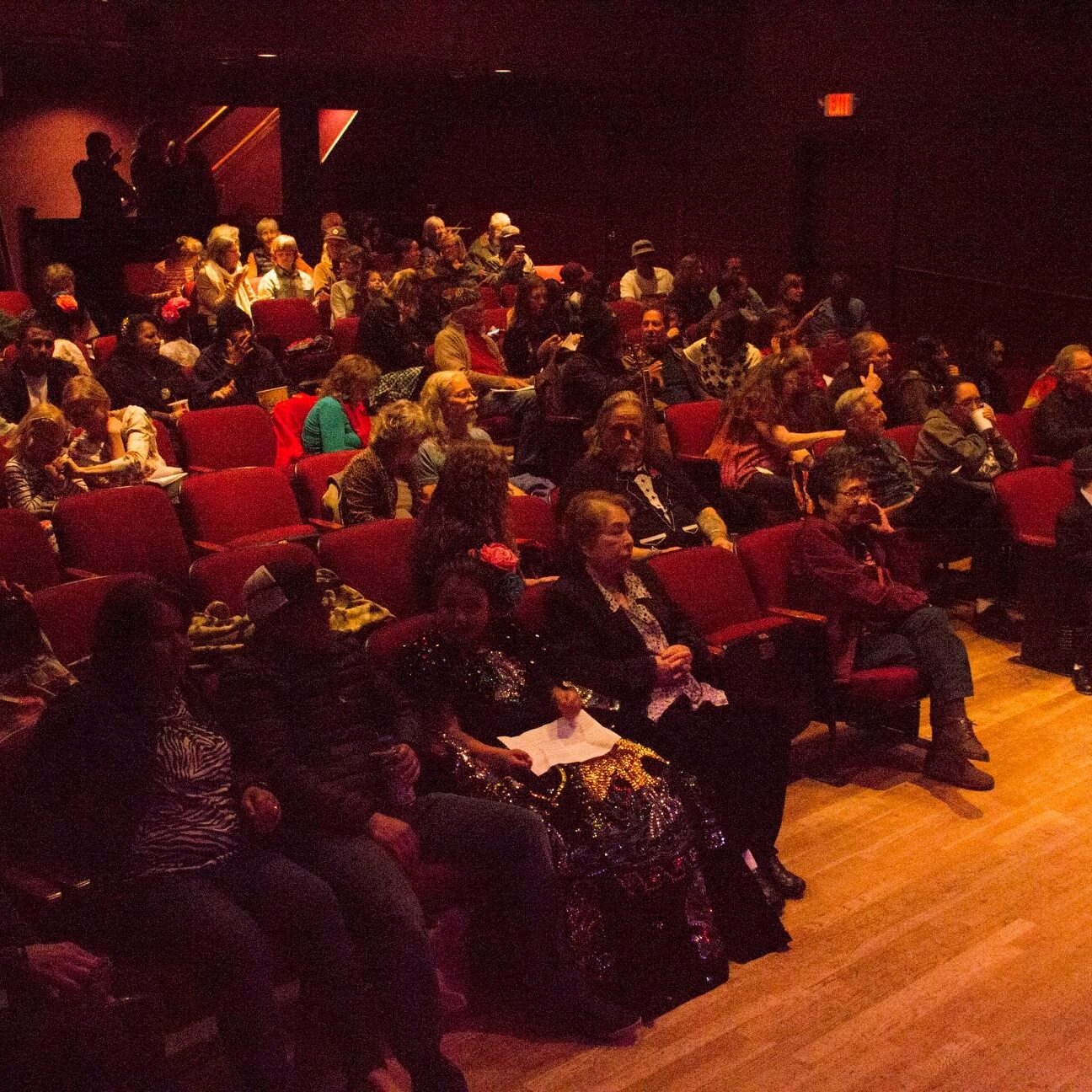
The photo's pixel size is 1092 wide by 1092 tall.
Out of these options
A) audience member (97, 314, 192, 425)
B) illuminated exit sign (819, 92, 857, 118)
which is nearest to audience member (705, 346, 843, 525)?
audience member (97, 314, 192, 425)

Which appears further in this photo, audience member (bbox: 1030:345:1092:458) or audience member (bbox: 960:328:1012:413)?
audience member (bbox: 960:328:1012:413)

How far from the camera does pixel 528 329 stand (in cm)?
742

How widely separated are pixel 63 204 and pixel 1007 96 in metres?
7.89

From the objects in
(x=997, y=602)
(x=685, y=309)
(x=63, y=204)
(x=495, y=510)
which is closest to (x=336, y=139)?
(x=63, y=204)

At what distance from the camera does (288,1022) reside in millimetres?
3031

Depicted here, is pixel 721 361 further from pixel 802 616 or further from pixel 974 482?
pixel 802 616

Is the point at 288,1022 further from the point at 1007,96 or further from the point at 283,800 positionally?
the point at 1007,96

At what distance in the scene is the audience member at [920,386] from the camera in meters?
6.50

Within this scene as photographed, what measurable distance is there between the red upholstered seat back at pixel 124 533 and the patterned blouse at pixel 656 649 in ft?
4.94

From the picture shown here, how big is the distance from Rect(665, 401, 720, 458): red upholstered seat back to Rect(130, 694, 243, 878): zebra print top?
11.3 ft

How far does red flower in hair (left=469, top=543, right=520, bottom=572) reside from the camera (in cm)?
370

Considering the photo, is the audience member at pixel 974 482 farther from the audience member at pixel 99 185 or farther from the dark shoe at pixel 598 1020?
the audience member at pixel 99 185

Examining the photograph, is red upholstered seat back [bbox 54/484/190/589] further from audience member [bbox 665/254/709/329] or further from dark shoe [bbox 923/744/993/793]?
audience member [bbox 665/254/709/329]

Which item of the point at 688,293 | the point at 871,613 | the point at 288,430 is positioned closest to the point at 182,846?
the point at 871,613
